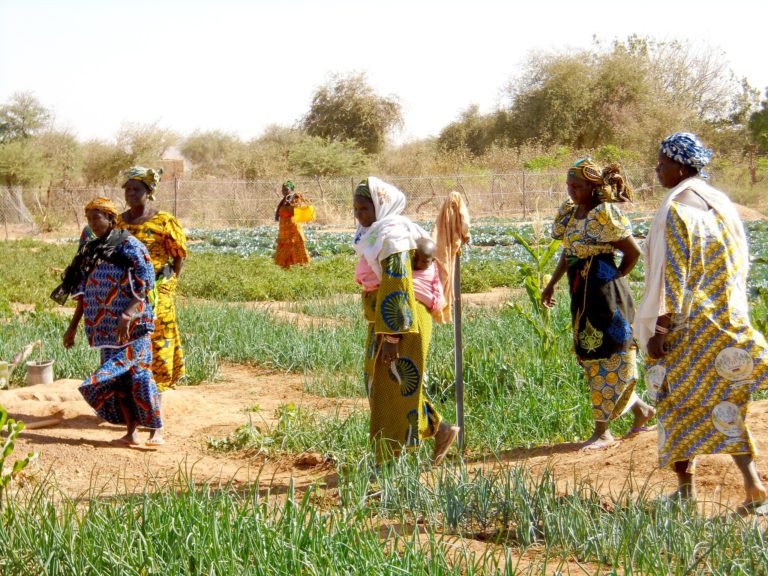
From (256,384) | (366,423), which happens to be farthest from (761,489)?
(256,384)

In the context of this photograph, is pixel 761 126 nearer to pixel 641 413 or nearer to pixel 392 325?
pixel 641 413

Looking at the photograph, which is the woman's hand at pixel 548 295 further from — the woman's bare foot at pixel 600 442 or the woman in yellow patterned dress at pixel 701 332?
the woman in yellow patterned dress at pixel 701 332

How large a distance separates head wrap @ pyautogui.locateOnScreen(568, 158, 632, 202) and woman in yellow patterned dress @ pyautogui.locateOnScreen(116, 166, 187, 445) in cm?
255

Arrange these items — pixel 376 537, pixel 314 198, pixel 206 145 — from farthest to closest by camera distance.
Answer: pixel 206 145
pixel 314 198
pixel 376 537

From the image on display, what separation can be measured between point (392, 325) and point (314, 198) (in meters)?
26.4

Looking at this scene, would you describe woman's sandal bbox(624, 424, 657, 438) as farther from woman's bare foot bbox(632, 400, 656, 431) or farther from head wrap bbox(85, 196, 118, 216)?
head wrap bbox(85, 196, 118, 216)

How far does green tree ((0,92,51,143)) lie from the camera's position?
41844 millimetres

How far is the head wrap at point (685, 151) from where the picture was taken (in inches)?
152

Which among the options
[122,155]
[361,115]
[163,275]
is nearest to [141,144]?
[122,155]

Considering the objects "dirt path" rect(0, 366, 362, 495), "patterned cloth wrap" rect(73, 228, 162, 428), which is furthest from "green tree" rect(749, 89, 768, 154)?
"patterned cloth wrap" rect(73, 228, 162, 428)

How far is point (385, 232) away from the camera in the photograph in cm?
420

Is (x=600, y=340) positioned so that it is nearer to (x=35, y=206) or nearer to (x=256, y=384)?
(x=256, y=384)

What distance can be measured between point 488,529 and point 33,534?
167 cm

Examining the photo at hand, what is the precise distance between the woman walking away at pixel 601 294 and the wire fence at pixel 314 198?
23361mm
